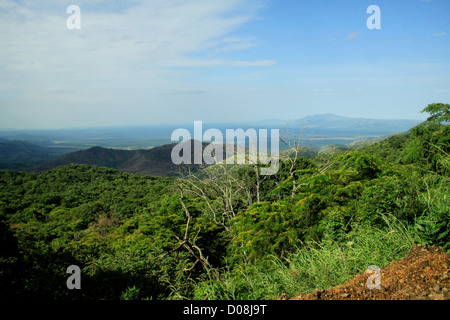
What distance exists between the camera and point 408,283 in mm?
2945

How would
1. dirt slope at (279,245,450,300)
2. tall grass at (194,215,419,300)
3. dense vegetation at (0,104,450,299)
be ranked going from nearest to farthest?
1. dirt slope at (279,245,450,300)
2. tall grass at (194,215,419,300)
3. dense vegetation at (0,104,450,299)

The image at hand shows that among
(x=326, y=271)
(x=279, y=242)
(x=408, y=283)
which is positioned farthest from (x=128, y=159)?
(x=408, y=283)

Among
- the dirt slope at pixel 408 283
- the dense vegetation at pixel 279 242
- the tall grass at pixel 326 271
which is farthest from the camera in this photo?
the dense vegetation at pixel 279 242

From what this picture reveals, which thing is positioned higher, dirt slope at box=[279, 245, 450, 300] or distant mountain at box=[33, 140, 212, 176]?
dirt slope at box=[279, 245, 450, 300]

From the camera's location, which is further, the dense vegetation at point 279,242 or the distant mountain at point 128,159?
the distant mountain at point 128,159

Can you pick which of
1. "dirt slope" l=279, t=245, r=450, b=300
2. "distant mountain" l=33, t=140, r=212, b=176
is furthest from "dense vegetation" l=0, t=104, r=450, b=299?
"distant mountain" l=33, t=140, r=212, b=176

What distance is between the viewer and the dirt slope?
2.75 m

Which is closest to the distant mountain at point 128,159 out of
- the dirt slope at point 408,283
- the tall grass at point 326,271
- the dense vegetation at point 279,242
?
the dense vegetation at point 279,242

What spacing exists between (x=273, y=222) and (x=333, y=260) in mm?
3845

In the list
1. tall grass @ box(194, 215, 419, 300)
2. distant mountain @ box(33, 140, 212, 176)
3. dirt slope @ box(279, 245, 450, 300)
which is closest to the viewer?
dirt slope @ box(279, 245, 450, 300)

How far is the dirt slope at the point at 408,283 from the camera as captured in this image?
9.04 ft

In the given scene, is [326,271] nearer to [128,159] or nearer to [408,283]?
[408,283]

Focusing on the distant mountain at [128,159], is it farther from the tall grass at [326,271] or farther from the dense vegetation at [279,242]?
the tall grass at [326,271]

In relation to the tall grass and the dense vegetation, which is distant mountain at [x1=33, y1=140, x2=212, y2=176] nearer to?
the dense vegetation
